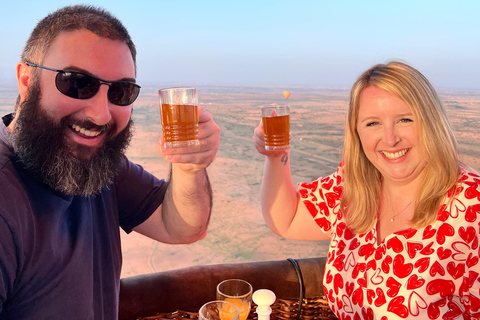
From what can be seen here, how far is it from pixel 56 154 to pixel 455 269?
1.55 m

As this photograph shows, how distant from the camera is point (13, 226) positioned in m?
1.12

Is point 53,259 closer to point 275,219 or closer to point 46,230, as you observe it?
point 46,230

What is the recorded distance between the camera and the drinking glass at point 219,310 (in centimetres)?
128

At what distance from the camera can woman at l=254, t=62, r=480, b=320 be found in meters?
1.56

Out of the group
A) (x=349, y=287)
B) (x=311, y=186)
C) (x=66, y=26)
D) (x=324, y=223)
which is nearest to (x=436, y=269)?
(x=349, y=287)

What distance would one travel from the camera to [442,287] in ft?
5.08

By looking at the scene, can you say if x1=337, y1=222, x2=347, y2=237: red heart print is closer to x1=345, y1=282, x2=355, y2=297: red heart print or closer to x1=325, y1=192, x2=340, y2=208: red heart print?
x1=325, y1=192, x2=340, y2=208: red heart print

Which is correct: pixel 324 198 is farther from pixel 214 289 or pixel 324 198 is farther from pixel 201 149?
pixel 201 149

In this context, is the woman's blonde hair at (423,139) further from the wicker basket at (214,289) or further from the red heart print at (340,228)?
the wicker basket at (214,289)

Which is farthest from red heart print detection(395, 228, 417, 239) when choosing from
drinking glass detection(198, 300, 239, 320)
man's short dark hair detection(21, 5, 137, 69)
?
man's short dark hair detection(21, 5, 137, 69)

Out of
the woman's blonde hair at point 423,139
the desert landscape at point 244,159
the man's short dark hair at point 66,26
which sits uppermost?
the man's short dark hair at point 66,26

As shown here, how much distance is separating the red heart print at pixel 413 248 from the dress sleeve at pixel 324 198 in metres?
0.45

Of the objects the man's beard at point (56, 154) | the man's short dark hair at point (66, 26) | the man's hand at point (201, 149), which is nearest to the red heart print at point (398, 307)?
the man's hand at point (201, 149)

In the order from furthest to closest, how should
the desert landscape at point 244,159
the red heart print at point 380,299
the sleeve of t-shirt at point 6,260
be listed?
the desert landscape at point 244,159, the red heart print at point 380,299, the sleeve of t-shirt at point 6,260
